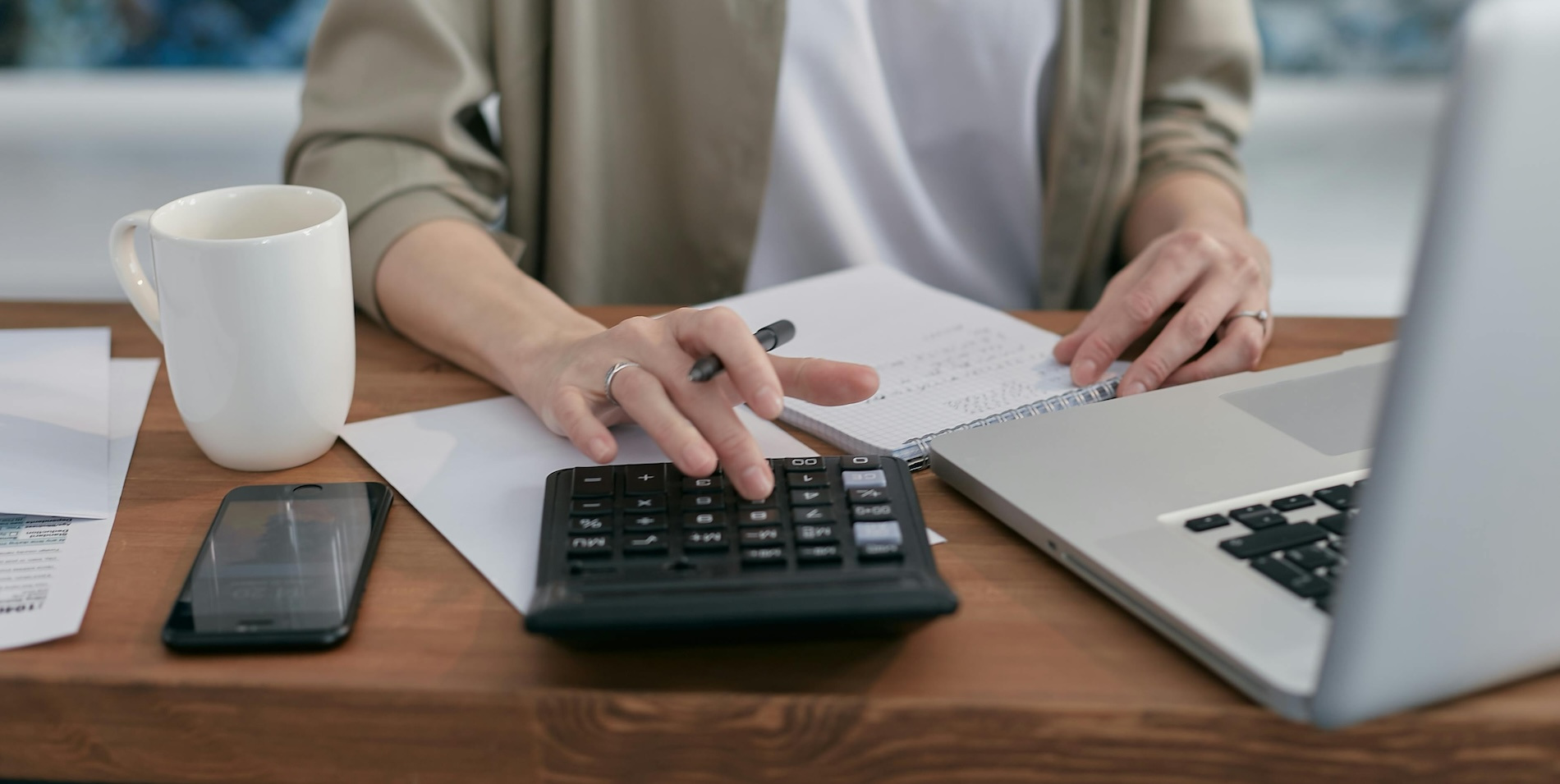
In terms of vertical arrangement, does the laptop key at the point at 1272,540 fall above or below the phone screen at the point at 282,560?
above

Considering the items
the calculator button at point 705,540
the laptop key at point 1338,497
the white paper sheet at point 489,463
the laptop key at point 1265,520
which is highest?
the laptop key at point 1338,497

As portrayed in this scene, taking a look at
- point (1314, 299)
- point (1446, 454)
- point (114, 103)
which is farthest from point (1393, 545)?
point (114, 103)

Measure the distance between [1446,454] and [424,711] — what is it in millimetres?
317

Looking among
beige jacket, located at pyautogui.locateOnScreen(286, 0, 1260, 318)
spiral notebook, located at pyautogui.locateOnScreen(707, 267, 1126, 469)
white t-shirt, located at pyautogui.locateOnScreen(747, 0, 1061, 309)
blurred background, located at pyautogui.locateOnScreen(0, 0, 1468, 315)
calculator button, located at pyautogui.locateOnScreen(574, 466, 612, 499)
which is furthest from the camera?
blurred background, located at pyautogui.locateOnScreen(0, 0, 1468, 315)

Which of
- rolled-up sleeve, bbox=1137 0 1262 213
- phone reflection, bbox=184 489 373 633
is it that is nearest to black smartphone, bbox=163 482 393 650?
phone reflection, bbox=184 489 373 633

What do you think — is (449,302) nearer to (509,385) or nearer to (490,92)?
(509,385)

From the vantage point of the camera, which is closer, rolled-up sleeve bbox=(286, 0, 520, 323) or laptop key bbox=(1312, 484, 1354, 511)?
laptop key bbox=(1312, 484, 1354, 511)

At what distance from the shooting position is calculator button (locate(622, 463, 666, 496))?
0.46m

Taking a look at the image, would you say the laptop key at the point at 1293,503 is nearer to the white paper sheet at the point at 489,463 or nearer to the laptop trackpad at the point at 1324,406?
the laptop trackpad at the point at 1324,406

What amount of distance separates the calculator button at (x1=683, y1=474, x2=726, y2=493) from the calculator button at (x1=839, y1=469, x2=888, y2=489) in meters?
0.05

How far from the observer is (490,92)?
894 mm

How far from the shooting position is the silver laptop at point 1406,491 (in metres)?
0.26

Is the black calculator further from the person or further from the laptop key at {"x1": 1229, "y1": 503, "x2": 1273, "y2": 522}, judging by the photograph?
the person

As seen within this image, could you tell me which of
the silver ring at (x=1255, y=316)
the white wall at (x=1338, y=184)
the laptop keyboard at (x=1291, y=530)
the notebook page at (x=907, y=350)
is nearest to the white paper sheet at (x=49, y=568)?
Answer: the notebook page at (x=907, y=350)
